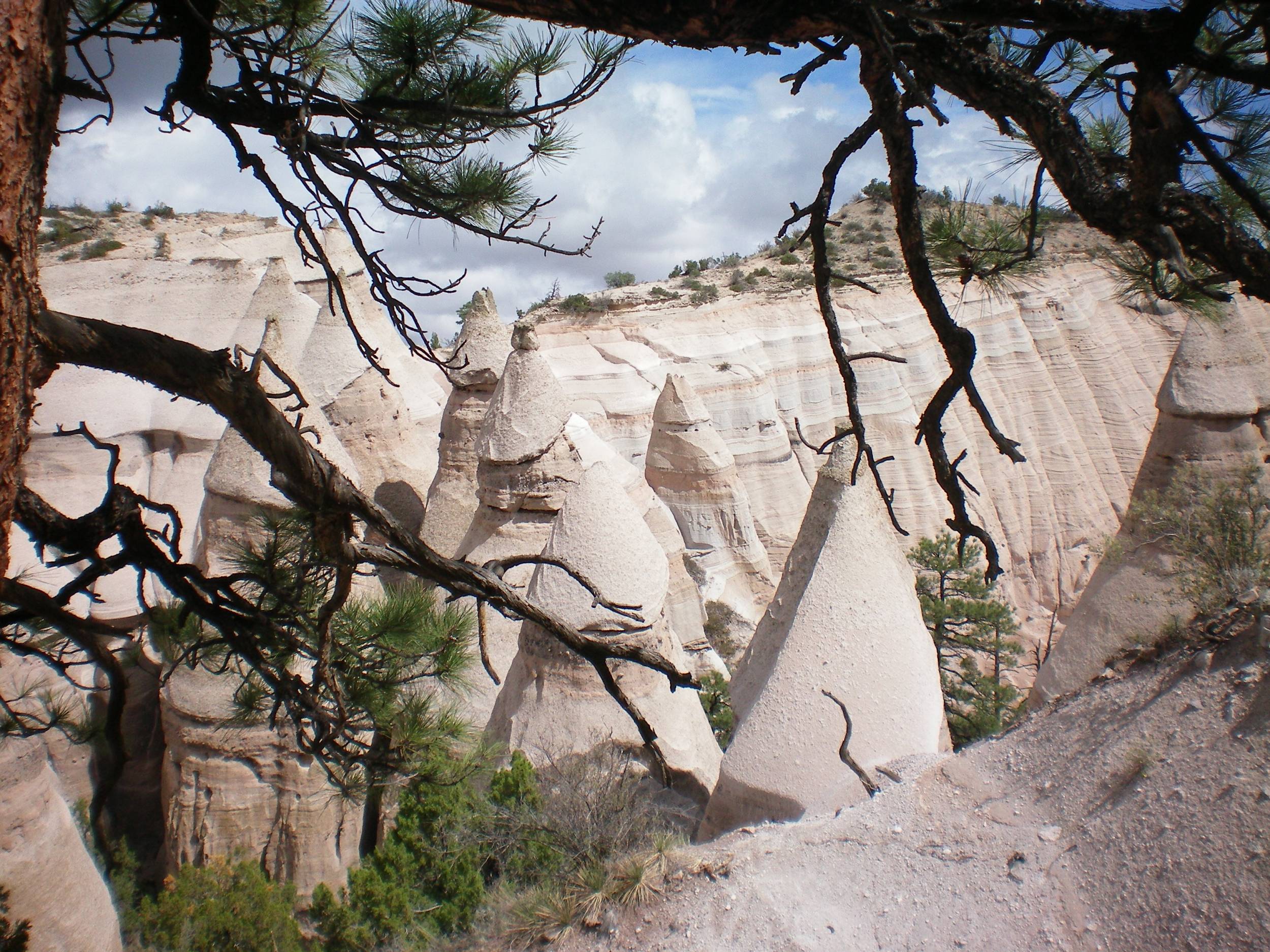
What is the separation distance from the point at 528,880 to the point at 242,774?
2.74 m

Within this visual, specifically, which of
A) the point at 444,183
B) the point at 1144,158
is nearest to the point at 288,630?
the point at 444,183

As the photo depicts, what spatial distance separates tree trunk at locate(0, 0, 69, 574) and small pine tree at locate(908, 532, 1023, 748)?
10.1 meters

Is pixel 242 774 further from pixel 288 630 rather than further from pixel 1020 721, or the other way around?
pixel 1020 721

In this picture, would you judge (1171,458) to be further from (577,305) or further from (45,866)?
(577,305)

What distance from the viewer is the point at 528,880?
6.09 meters

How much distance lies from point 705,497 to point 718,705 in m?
5.47

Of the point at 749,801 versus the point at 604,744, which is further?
the point at 604,744

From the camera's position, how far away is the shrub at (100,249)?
1834cm

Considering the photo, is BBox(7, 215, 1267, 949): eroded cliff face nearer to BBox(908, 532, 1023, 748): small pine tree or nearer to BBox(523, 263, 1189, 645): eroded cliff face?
BBox(523, 263, 1189, 645): eroded cliff face

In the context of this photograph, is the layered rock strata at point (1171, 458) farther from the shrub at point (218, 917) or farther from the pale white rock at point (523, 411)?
the shrub at point (218, 917)

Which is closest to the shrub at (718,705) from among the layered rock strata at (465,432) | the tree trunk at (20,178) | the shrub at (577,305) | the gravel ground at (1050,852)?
the layered rock strata at (465,432)

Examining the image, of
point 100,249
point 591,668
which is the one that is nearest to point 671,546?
point 591,668

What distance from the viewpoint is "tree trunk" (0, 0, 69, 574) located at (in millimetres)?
1243

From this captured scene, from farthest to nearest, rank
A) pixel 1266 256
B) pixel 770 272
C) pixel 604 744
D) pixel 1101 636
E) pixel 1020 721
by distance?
pixel 770 272 → pixel 1101 636 → pixel 604 744 → pixel 1020 721 → pixel 1266 256
